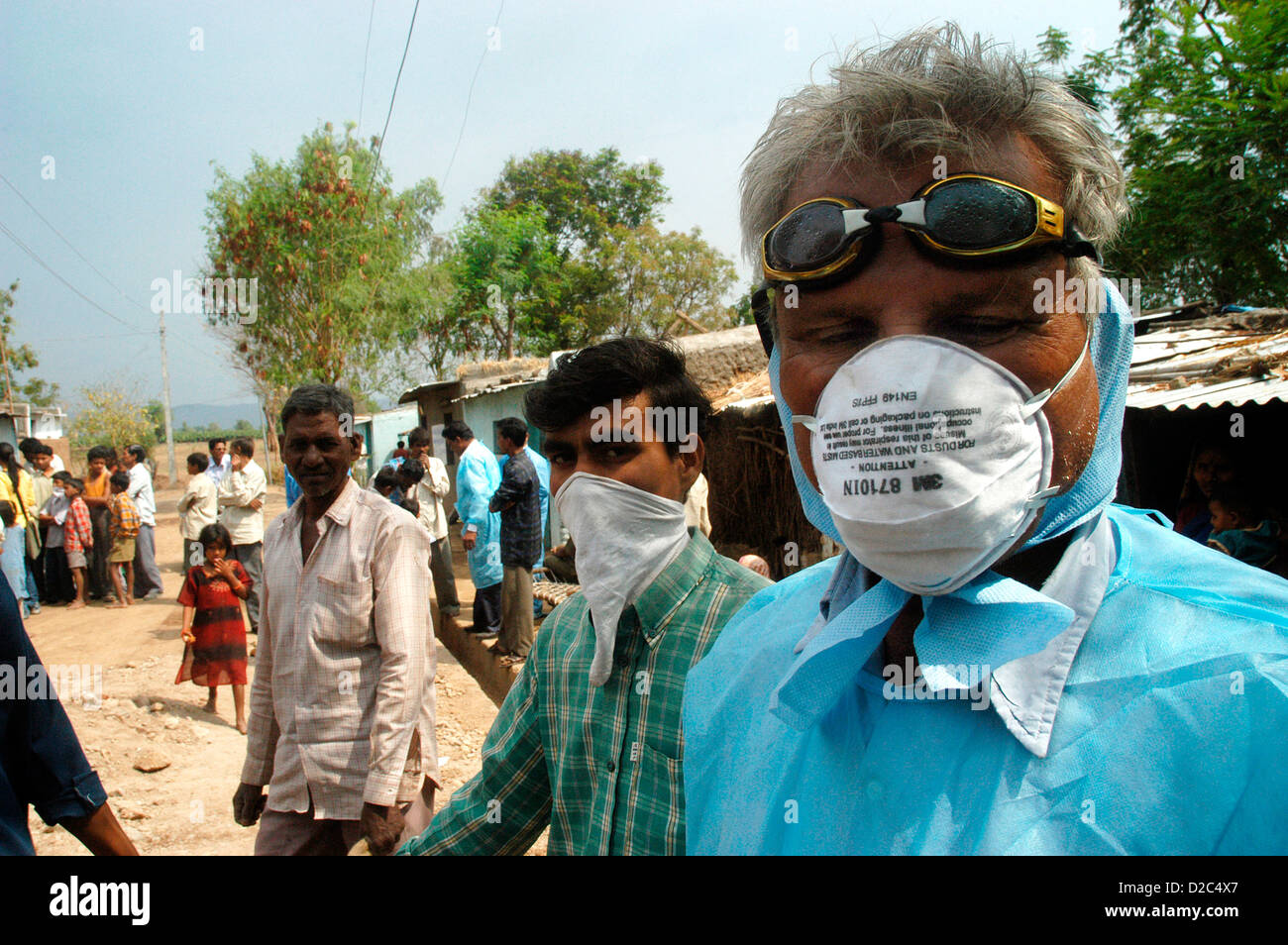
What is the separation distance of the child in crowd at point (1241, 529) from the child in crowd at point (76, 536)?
11991 millimetres

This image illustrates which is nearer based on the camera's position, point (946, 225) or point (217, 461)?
point (946, 225)

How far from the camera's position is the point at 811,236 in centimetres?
98

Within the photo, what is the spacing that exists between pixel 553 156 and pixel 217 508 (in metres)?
20.2

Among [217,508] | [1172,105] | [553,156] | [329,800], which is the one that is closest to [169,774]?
[329,800]

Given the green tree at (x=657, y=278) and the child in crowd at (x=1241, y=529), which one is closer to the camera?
the child in crowd at (x=1241, y=529)

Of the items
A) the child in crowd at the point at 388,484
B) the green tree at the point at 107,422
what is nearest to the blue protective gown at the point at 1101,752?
the child in crowd at the point at 388,484

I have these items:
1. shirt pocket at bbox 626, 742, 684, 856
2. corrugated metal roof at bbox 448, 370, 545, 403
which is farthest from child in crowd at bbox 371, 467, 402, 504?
shirt pocket at bbox 626, 742, 684, 856

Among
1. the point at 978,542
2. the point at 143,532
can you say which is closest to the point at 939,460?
the point at 978,542

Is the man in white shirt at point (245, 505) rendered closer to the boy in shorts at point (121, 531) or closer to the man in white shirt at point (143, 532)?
the boy in shorts at point (121, 531)

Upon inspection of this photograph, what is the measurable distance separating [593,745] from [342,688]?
1437 mm

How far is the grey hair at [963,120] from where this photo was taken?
987 millimetres

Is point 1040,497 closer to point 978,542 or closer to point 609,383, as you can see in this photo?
point 978,542

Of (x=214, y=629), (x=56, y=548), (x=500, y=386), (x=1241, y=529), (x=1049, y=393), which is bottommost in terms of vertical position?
(x=214, y=629)
